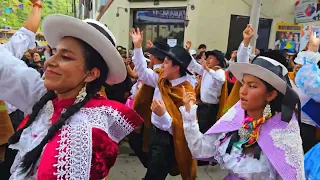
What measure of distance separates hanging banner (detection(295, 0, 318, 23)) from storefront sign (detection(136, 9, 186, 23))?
519 centimetres

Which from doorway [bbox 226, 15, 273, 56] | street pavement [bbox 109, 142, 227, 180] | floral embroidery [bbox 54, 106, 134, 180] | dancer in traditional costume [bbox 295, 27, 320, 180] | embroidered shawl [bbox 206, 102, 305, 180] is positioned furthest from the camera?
doorway [bbox 226, 15, 273, 56]

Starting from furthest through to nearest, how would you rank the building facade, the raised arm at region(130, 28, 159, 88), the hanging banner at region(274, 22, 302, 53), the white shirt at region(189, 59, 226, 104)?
the building facade < the hanging banner at region(274, 22, 302, 53) < the white shirt at region(189, 59, 226, 104) < the raised arm at region(130, 28, 159, 88)

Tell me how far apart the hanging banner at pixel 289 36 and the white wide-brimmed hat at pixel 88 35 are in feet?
40.6

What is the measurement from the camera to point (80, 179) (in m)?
1.31

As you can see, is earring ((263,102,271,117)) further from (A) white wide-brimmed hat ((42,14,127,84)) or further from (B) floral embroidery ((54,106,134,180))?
(B) floral embroidery ((54,106,134,180))

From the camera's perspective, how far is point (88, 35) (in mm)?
1492

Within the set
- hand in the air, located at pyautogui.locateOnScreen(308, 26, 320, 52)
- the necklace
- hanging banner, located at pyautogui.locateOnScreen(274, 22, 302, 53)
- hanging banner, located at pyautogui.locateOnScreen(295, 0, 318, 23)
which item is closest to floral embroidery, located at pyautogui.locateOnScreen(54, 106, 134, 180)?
the necklace

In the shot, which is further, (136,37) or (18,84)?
(136,37)

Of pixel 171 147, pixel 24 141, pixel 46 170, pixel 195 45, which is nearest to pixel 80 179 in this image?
pixel 46 170

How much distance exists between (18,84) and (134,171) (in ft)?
10.6

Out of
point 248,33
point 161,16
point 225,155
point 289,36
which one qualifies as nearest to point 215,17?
point 161,16

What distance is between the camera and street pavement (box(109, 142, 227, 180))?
4.42m

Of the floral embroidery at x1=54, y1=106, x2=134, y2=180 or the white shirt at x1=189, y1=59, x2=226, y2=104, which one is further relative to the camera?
the white shirt at x1=189, y1=59, x2=226, y2=104

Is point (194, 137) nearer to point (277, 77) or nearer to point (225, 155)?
point (225, 155)
